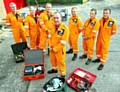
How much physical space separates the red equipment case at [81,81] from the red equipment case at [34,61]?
0.85 meters

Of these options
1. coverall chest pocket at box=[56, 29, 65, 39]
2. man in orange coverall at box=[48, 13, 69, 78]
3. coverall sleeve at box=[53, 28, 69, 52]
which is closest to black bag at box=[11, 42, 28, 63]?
man in orange coverall at box=[48, 13, 69, 78]

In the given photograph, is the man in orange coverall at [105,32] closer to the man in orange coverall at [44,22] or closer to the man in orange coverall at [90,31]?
the man in orange coverall at [90,31]

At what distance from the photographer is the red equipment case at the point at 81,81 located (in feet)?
18.2

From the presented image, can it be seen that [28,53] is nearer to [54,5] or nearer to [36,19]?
[36,19]

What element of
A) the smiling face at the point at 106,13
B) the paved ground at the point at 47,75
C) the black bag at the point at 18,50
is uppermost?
the smiling face at the point at 106,13

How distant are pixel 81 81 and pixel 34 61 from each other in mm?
1597

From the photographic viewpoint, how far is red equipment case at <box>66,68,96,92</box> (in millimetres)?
5535

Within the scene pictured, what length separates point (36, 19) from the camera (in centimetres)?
732

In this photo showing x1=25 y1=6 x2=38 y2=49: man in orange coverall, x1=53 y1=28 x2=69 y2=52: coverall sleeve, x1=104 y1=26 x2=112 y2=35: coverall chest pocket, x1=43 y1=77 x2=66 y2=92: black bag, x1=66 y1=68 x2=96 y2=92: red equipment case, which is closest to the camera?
x1=43 y1=77 x2=66 y2=92: black bag

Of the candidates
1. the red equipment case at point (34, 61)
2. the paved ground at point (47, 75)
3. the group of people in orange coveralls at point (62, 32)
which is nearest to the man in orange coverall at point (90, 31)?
the group of people in orange coveralls at point (62, 32)

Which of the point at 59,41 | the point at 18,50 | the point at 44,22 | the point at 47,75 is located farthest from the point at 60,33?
the point at 18,50

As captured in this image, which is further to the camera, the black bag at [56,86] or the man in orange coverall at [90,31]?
the man in orange coverall at [90,31]

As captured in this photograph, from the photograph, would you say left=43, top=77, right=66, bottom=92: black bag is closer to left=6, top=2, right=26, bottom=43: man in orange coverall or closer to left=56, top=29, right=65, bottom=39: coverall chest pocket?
left=56, top=29, right=65, bottom=39: coverall chest pocket

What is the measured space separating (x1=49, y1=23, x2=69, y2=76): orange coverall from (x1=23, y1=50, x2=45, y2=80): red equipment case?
48 centimetres
